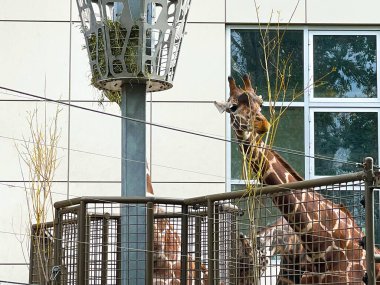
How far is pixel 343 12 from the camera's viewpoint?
444 inches

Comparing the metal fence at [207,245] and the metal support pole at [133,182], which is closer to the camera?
the metal fence at [207,245]

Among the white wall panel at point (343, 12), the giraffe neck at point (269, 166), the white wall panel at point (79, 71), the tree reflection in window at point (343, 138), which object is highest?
the white wall panel at point (343, 12)

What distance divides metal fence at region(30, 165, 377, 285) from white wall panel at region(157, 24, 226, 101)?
3.94 meters

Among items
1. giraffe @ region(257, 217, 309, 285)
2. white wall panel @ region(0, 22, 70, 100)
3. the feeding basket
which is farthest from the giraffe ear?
white wall panel @ region(0, 22, 70, 100)

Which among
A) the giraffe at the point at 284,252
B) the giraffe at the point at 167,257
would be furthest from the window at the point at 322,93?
the giraffe at the point at 284,252

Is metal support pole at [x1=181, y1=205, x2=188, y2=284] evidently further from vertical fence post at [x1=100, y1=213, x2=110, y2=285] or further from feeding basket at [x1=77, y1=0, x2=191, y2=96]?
feeding basket at [x1=77, y1=0, x2=191, y2=96]

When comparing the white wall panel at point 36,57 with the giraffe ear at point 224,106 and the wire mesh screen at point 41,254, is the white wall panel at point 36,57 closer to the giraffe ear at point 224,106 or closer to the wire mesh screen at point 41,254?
the wire mesh screen at point 41,254

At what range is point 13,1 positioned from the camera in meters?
11.2

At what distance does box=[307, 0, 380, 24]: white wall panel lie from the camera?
36.9 ft

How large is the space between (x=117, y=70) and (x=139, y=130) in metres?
0.37

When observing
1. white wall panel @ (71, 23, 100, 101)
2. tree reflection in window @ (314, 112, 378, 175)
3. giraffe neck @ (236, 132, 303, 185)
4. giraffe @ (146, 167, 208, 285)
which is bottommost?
giraffe @ (146, 167, 208, 285)

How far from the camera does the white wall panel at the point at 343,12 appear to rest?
11250mm

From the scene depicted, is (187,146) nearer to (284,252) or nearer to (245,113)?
(245,113)

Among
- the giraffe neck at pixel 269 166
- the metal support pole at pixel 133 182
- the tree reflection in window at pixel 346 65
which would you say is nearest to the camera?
the metal support pole at pixel 133 182
